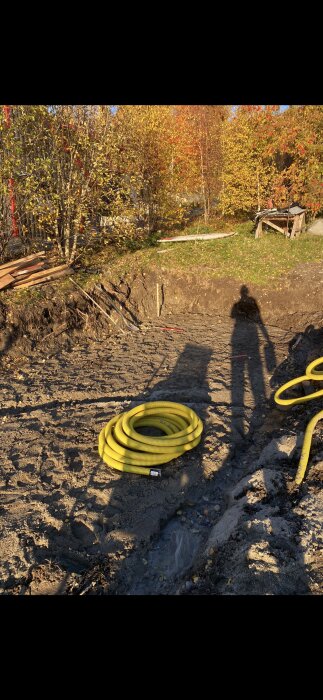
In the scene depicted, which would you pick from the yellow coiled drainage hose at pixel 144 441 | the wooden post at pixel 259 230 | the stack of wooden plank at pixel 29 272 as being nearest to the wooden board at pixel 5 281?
the stack of wooden plank at pixel 29 272

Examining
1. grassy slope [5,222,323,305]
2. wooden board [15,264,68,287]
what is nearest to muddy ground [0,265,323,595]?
wooden board [15,264,68,287]

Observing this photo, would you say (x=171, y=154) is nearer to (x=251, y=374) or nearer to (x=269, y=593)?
(x=251, y=374)

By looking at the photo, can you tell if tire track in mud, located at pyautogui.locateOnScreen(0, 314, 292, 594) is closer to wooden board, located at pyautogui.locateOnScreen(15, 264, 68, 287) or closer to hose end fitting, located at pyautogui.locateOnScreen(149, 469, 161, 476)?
hose end fitting, located at pyautogui.locateOnScreen(149, 469, 161, 476)

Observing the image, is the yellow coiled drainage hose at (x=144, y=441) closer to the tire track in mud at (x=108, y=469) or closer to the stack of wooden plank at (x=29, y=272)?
the tire track in mud at (x=108, y=469)

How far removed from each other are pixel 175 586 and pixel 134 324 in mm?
7193

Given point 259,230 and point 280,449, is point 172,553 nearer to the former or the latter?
point 280,449

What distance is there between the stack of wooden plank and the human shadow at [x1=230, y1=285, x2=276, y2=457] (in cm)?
486

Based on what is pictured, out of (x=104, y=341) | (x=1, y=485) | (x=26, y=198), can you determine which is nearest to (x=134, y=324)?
(x=104, y=341)

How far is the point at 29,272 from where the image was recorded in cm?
941

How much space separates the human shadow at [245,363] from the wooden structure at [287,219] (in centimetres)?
412

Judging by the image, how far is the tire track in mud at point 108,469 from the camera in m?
3.96

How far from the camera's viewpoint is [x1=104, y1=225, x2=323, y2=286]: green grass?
36.6 ft

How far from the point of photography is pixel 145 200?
1410 cm

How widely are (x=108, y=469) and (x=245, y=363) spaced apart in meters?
4.13
